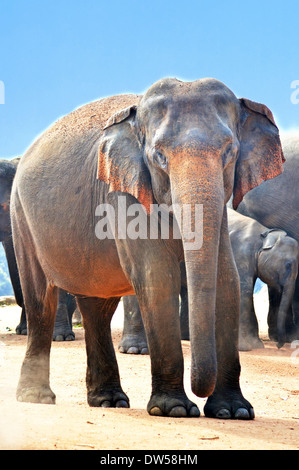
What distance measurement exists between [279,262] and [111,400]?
5743mm

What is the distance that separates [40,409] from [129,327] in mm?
5125

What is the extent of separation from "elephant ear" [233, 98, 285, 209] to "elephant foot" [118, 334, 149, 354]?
4.53m

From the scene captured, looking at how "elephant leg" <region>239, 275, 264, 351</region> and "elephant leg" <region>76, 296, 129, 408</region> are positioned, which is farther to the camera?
"elephant leg" <region>239, 275, 264, 351</region>

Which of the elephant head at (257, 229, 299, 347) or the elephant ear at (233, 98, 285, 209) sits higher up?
the elephant ear at (233, 98, 285, 209)

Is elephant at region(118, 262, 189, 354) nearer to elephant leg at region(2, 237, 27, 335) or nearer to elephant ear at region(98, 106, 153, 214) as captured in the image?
elephant leg at region(2, 237, 27, 335)

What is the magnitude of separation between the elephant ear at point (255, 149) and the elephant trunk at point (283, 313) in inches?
219

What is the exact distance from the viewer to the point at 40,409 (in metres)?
4.72

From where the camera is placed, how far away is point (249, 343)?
10.9 m

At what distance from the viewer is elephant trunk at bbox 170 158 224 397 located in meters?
4.46

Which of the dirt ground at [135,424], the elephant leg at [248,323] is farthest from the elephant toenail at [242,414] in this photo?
the elephant leg at [248,323]

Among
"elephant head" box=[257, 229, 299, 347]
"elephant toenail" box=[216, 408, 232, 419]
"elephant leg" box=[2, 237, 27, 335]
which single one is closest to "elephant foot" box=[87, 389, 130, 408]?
"elephant toenail" box=[216, 408, 232, 419]

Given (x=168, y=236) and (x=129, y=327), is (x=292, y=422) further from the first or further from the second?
(x=129, y=327)

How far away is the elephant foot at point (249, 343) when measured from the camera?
10712mm

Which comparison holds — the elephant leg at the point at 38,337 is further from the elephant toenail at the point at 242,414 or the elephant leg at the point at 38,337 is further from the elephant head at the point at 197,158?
the elephant toenail at the point at 242,414
